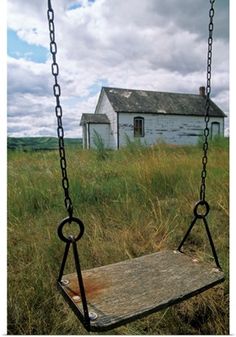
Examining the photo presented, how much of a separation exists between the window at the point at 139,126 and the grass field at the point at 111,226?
7.34m

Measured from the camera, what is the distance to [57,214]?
1.91 m

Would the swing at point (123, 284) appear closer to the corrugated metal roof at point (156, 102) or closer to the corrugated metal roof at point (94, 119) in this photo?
the corrugated metal roof at point (156, 102)

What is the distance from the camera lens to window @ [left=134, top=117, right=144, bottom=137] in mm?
10547

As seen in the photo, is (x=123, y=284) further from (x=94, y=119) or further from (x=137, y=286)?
(x=94, y=119)

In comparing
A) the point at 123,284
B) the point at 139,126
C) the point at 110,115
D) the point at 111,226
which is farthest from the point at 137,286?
the point at 110,115

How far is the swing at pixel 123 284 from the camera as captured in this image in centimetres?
68

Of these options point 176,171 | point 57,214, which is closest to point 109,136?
point 176,171

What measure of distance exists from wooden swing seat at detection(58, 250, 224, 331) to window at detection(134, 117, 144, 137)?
9.62 metres

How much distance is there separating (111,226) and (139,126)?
918cm

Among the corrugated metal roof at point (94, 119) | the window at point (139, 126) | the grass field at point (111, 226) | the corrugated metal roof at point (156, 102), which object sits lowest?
the grass field at point (111, 226)

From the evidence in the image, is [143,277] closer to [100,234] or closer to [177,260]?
[177,260]

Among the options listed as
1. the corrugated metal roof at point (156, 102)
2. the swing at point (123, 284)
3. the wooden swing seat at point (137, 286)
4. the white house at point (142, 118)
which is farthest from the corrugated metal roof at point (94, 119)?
the wooden swing seat at point (137, 286)

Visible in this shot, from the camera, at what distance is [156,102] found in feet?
37.3

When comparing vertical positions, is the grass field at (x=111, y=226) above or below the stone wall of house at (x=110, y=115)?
below
